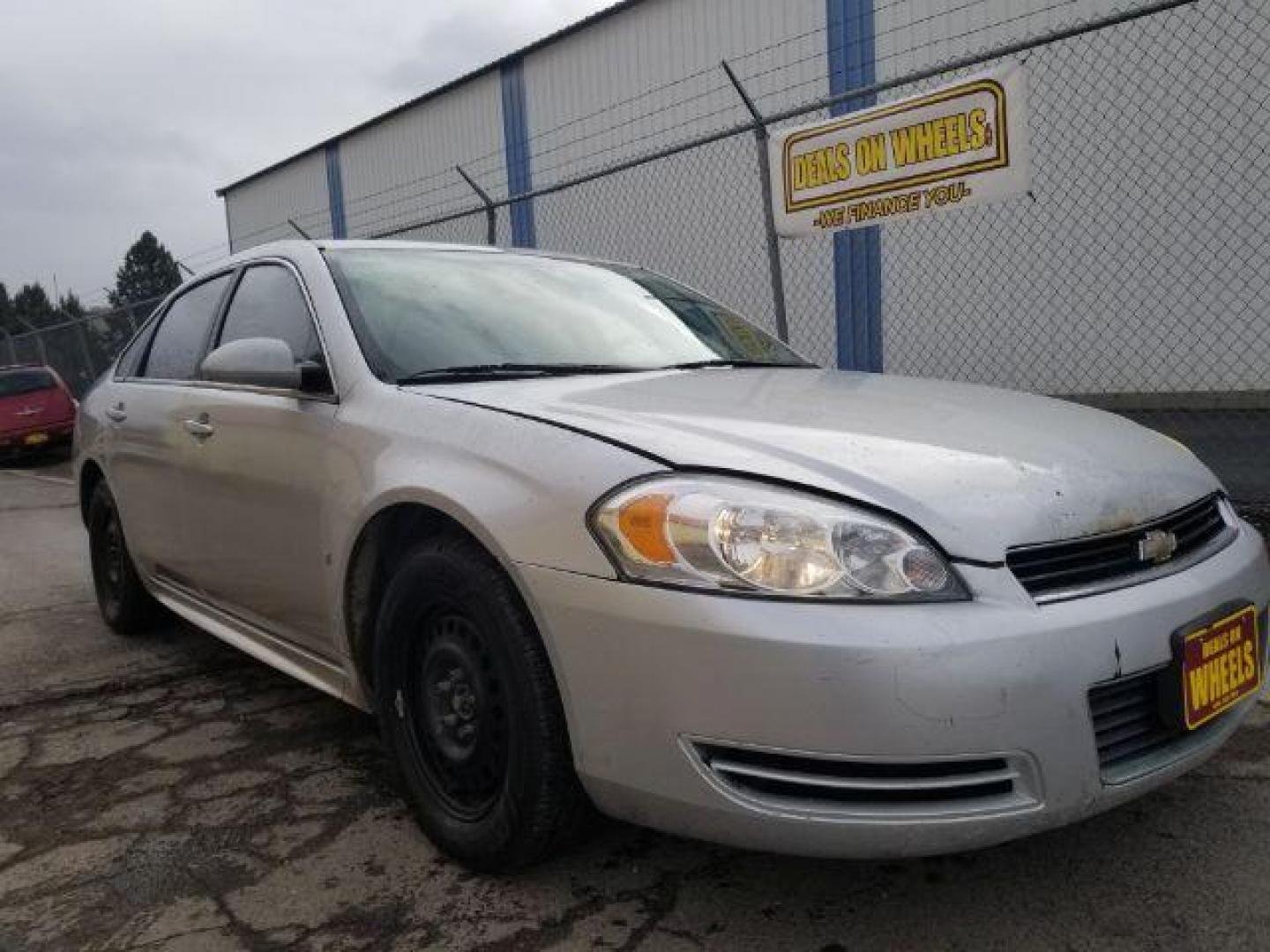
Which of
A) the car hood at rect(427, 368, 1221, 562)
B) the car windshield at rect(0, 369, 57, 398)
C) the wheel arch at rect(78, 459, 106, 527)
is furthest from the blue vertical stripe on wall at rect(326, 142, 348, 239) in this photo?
the car hood at rect(427, 368, 1221, 562)

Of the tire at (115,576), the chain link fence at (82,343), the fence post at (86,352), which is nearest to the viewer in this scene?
the tire at (115,576)

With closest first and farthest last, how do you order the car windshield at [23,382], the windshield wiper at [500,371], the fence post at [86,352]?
1. the windshield wiper at [500,371]
2. the car windshield at [23,382]
3. the fence post at [86,352]

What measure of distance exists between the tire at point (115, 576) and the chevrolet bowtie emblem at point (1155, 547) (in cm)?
358

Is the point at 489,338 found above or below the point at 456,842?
above

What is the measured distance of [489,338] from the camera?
2.84 metres

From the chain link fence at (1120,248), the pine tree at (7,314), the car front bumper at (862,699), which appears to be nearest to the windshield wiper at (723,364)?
the car front bumper at (862,699)

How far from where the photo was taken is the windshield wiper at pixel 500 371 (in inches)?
103

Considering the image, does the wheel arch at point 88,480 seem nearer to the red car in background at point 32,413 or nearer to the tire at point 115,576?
the tire at point 115,576

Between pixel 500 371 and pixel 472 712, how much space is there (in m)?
0.88

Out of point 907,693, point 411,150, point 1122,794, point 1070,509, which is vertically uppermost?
point 411,150

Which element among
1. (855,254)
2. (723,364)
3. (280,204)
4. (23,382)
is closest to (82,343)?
(23,382)

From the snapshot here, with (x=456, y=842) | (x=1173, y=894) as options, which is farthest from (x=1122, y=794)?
(x=456, y=842)

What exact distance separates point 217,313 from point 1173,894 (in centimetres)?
322

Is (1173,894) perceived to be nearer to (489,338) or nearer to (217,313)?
(489,338)
